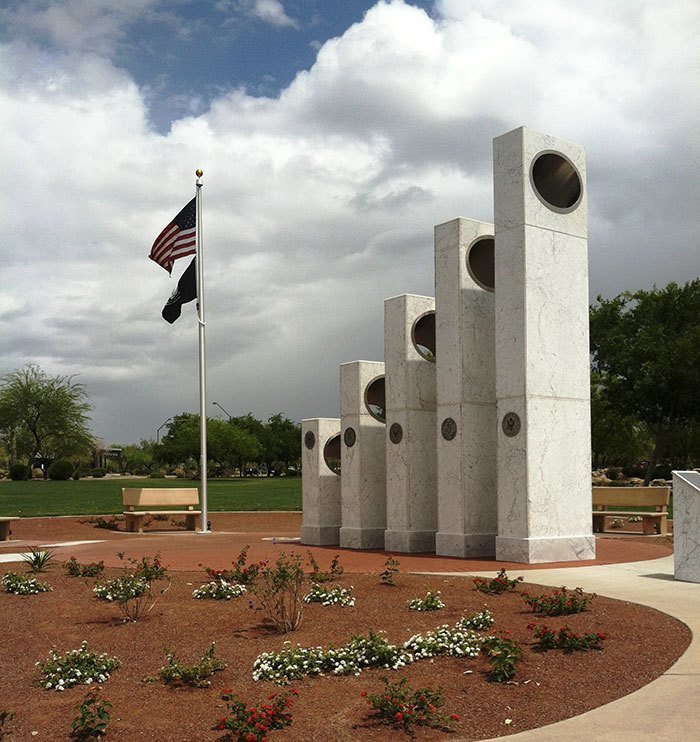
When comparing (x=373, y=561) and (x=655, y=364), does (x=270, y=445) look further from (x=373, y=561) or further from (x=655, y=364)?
(x=373, y=561)

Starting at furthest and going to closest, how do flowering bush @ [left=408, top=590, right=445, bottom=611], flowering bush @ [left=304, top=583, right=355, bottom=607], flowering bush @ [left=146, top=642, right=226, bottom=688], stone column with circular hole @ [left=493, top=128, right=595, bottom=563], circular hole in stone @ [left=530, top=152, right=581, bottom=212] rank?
circular hole in stone @ [left=530, top=152, right=581, bottom=212], stone column with circular hole @ [left=493, top=128, right=595, bottom=563], flowering bush @ [left=304, top=583, right=355, bottom=607], flowering bush @ [left=408, top=590, right=445, bottom=611], flowering bush @ [left=146, top=642, right=226, bottom=688]

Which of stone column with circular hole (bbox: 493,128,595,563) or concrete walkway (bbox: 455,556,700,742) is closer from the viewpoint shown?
concrete walkway (bbox: 455,556,700,742)

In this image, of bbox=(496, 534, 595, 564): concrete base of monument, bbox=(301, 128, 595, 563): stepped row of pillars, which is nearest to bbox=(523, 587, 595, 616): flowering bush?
bbox=(496, 534, 595, 564): concrete base of monument

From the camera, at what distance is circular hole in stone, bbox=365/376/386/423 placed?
687 inches

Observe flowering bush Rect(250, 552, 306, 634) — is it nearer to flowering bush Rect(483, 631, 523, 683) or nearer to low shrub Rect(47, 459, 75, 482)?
flowering bush Rect(483, 631, 523, 683)

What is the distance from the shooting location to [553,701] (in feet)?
19.7

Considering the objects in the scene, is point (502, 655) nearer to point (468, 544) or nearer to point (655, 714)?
point (655, 714)

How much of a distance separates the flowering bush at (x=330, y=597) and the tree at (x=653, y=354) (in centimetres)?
3402

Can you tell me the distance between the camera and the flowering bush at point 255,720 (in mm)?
5293

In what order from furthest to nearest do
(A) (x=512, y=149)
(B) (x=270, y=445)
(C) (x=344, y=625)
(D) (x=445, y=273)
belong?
(B) (x=270, y=445) < (D) (x=445, y=273) < (A) (x=512, y=149) < (C) (x=344, y=625)

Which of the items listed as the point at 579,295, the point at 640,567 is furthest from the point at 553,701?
the point at 579,295

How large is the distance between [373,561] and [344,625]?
5610 millimetres

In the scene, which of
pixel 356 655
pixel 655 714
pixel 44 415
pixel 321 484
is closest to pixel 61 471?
pixel 44 415

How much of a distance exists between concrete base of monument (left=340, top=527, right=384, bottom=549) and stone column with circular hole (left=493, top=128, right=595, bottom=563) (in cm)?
385
